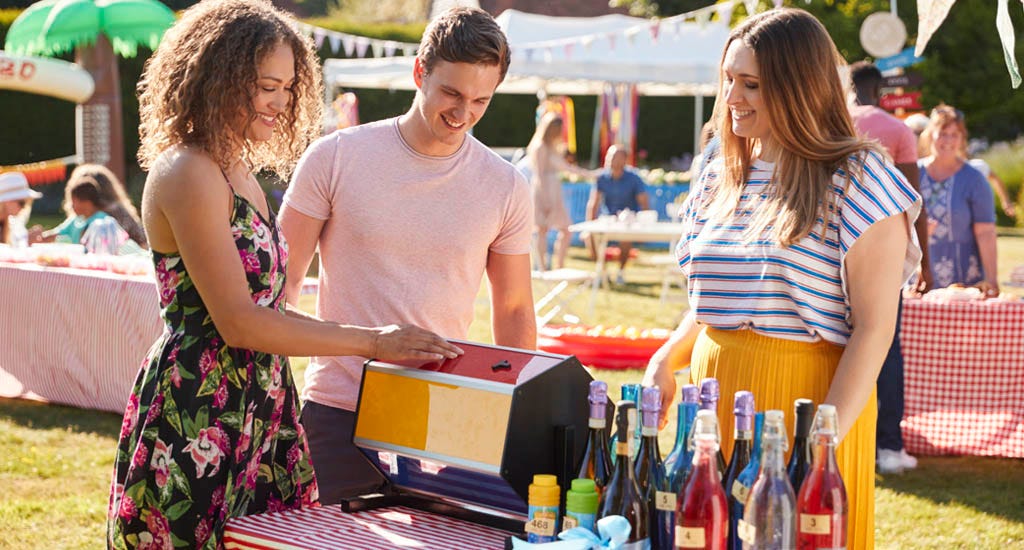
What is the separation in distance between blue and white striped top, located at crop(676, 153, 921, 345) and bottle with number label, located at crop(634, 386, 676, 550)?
476 millimetres

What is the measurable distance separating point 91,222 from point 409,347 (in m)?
5.61

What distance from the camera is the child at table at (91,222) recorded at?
6910 millimetres

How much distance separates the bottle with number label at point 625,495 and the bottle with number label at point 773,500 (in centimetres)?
18

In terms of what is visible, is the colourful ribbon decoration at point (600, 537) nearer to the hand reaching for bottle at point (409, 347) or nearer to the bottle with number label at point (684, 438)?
the bottle with number label at point (684, 438)

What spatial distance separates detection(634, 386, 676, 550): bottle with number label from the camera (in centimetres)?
169

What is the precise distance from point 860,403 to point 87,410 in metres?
5.30

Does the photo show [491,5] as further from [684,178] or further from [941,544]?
[941,544]

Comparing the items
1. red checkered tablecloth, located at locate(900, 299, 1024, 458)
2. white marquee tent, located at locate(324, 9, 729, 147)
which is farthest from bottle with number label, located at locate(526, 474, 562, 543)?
white marquee tent, located at locate(324, 9, 729, 147)

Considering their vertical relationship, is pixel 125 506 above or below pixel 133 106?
below

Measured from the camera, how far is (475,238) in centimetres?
251

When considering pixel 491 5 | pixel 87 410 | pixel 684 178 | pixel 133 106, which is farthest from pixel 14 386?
pixel 491 5

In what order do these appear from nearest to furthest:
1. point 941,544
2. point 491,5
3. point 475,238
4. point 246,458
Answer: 1. point 246,458
2. point 475,238
3. point 941,544
4. point 491,5

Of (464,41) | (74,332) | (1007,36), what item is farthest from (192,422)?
(74,332)

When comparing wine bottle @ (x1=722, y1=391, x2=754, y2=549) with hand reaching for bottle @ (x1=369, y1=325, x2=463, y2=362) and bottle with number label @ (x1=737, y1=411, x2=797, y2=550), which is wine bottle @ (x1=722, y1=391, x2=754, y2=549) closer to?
bottle with number label @ (x1=737, y1=411, x2=797, y2=550)
